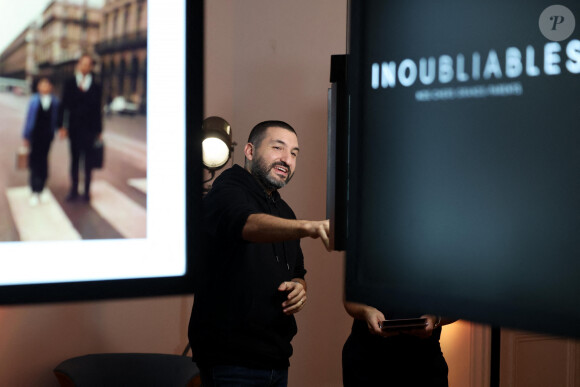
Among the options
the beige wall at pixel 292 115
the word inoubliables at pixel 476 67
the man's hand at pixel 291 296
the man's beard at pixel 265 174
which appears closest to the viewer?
the word inoubliables at pixel 476 67

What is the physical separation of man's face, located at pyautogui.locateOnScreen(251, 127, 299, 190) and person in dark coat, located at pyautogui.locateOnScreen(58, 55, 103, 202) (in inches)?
71.9

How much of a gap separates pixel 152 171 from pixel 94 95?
0.08 meters

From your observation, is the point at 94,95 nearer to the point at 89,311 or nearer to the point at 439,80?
the point at 439,80

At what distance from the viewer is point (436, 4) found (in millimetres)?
501

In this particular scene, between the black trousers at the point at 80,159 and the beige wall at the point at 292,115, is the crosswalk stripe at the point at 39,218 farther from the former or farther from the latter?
the beige wall at the point at 292,115

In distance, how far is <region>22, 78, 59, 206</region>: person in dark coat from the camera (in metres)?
0.45

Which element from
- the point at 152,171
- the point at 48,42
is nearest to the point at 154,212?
the point at 152,171

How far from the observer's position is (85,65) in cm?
47

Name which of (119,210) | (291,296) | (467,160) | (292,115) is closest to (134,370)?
(291,296)

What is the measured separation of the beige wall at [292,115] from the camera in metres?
3.07

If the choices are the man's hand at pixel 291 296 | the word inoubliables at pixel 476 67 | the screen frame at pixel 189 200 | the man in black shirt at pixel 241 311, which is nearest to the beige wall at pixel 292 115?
the man in black shirt at pixel 241 311

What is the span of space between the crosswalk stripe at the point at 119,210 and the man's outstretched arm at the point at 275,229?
31.6 inches

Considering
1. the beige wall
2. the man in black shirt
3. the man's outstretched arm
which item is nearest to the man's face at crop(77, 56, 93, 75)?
the man's outstretched arm

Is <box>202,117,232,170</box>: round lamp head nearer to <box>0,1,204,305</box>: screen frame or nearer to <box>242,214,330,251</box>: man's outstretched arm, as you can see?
<box>242,214,330,251</box>: man's outstretched arm
